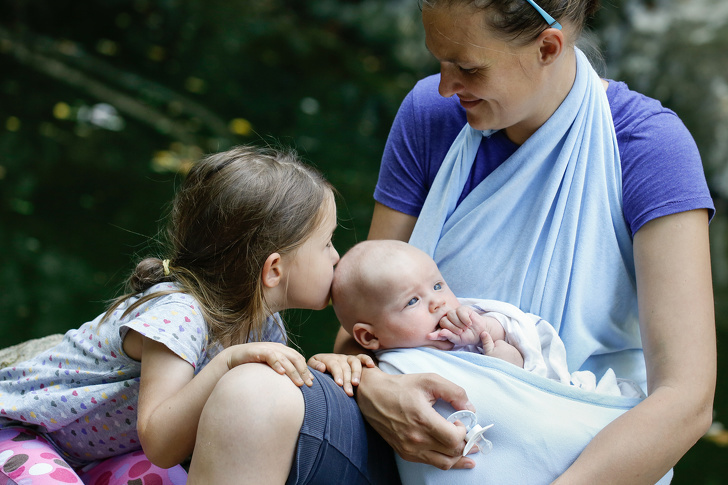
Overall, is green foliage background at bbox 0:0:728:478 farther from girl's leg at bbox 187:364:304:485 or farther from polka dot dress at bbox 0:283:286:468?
girl's leg at bbox 187:364:304:485

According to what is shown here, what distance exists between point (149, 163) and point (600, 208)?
3845 mm

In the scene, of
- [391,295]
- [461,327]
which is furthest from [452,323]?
[391,295]

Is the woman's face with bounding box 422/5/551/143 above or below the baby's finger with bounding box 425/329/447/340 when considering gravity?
above

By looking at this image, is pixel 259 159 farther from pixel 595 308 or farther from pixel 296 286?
pixel 595 308

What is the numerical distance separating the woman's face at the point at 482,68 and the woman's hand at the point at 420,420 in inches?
28.6

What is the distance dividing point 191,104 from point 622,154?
4861 millimetres

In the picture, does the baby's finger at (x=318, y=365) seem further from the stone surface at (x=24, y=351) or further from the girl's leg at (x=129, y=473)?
the stone surface at (x=24, y=351)

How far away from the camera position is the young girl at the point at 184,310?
1.84 metres

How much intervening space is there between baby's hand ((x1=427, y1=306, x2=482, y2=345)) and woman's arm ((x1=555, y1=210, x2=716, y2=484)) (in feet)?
1.28

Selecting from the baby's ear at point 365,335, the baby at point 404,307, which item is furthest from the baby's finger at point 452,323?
the baby's ear at point 365,335

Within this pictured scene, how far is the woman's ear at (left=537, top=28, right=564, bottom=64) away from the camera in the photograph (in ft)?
6.12

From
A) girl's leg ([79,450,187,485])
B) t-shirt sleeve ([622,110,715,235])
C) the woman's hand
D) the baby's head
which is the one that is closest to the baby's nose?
the baby's head

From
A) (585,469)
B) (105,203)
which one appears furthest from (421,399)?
(105,203)

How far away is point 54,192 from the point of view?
186 inches
